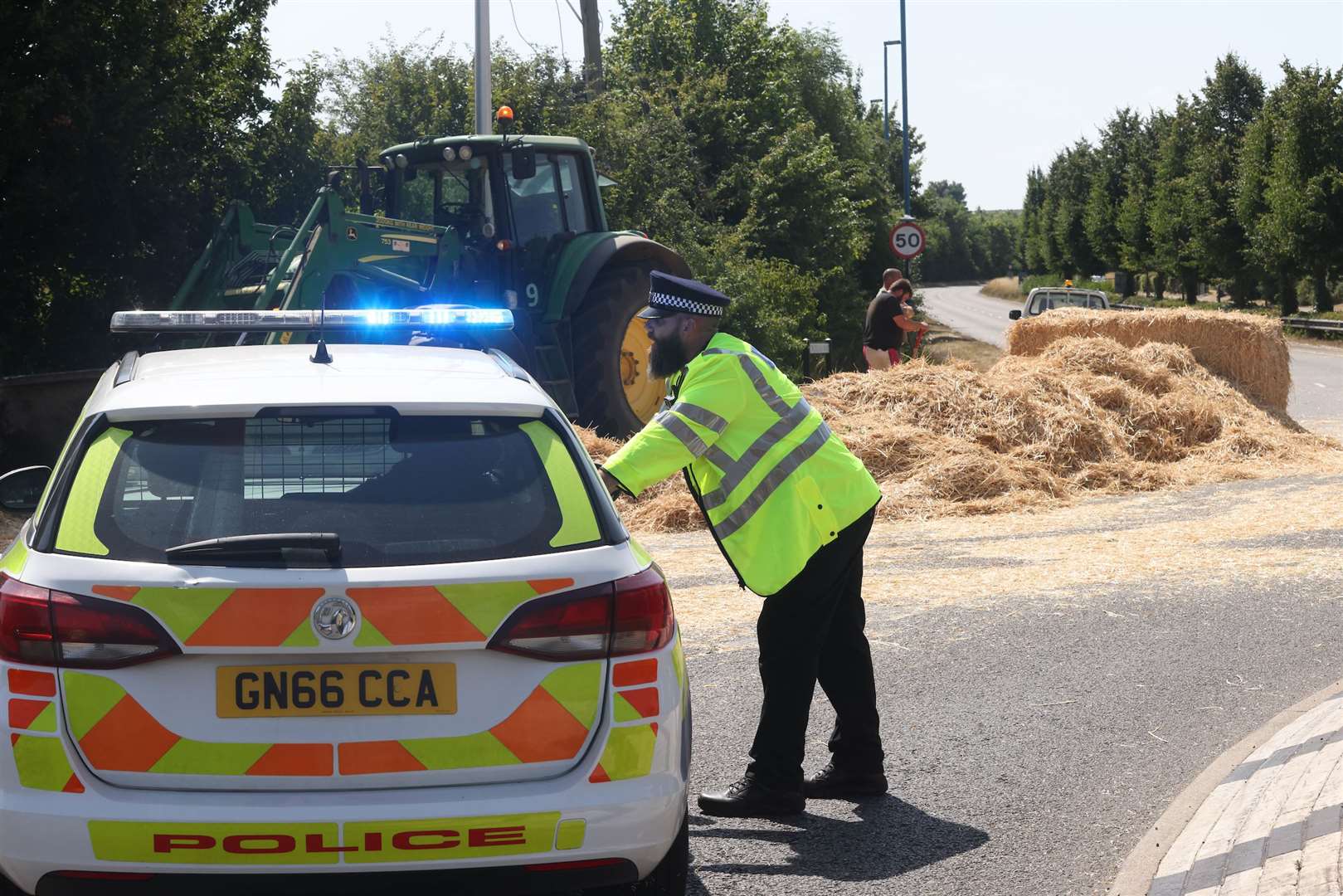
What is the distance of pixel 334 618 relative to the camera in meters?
3.26

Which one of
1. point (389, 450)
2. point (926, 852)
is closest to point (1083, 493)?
point (926, 852)

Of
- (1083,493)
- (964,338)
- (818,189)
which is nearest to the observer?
(1083,493)

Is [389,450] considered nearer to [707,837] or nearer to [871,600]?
[707,837]

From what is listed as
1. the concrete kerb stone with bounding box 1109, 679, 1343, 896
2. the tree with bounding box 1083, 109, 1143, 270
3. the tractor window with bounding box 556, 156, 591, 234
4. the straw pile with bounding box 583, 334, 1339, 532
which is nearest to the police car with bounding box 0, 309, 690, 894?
the concrete kerb stone with bounding box 1109, 679, 1343, 896

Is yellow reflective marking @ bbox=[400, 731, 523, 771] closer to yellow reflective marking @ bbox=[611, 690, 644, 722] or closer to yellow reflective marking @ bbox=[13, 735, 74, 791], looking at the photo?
yellow reflective marking @ bbox=[611, 690, 644, 722]

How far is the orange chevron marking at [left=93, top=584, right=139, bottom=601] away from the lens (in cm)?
324

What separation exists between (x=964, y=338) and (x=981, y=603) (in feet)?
139

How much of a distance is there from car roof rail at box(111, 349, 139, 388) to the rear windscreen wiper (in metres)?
0.79

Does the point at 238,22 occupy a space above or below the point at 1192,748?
above

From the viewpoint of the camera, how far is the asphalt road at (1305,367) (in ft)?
66.0

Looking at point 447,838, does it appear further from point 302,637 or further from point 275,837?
point 302,637

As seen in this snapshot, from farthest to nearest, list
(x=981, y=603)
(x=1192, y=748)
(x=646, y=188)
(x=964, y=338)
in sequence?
(x=964, y=338), (x=646, y=188), (x=981, y=603), (x=1192, y=748)

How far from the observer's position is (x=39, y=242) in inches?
545

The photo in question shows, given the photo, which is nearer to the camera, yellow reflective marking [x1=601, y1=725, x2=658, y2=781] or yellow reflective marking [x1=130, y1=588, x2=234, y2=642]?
yellow reflective marking [x1=130, y1=588, x2=234, y2=642]
